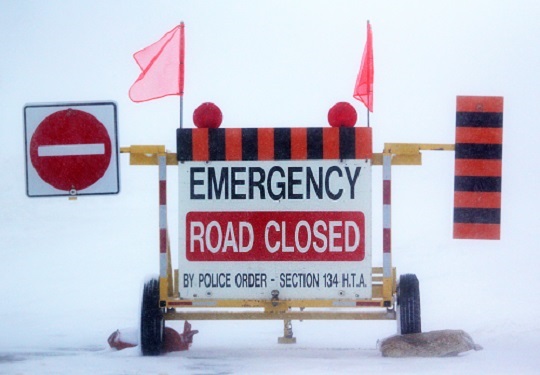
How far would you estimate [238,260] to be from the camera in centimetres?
861

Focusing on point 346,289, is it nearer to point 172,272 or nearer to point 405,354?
point 405,354

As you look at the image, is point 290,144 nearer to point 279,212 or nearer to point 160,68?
point 279,212

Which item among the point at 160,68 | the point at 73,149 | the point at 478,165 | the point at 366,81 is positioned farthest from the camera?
the point at 366,81

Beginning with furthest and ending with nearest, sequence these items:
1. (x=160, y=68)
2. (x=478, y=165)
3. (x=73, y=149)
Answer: (x=160, y=68) < (x=478, y=165) < (x=73, y=149)

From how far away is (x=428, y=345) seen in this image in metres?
8.29

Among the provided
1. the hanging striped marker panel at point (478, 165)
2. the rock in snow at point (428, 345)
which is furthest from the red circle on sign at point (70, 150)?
the hanging striped marker panel at point (478, 165)

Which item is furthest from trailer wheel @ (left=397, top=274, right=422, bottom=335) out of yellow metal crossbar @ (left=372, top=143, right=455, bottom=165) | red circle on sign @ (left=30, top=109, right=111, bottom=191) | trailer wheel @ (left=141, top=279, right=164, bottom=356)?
red circle on sign @ (left=30, top=109, right=111, bottom=191)

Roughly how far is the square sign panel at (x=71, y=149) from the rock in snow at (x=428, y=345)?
2.28m

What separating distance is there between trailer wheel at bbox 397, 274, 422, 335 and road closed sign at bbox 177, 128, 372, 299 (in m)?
0.31

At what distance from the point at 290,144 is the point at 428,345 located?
5.72ft

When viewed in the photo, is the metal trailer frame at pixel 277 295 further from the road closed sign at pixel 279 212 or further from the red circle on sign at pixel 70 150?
the red circle on sign at pixel 70 150

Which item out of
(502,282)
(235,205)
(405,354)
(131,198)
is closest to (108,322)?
(235,205)

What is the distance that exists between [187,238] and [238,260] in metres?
0.41

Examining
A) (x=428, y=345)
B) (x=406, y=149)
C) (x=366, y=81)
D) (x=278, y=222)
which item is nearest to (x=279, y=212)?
(x=278, y=222)
